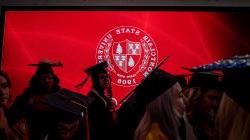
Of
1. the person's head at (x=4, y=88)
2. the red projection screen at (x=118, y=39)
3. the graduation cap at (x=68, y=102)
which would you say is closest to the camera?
the graduation cap at (x=68, y=102)

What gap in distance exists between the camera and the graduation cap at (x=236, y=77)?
2781 mm

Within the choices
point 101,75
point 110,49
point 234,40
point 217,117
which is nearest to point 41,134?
point 101,75

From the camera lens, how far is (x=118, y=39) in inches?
124

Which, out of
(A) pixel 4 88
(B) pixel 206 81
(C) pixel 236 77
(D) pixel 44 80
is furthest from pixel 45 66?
(C) pixel 236 77

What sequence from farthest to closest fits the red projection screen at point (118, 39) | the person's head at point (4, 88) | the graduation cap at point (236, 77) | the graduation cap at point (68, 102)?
the red projection screen at point (118, 39)
the person's head at point (4, 88)
the graduation cap at point (68, 102)
the graduation cap at point (236, 77)

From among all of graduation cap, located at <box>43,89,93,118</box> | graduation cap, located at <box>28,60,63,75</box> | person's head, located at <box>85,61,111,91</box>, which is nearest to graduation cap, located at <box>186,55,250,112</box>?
person's head, located at <box>85,61,111,91</box>

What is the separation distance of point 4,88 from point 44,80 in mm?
304

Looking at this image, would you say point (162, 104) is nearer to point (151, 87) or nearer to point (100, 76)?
point (151, 87)

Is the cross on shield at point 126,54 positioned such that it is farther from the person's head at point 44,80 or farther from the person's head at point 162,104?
Result: the person's head at point 44,80

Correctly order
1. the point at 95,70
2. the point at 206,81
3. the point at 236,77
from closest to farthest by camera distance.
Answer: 1. the point at 236,77
2. the point at 206,81
3. the point at 95,70

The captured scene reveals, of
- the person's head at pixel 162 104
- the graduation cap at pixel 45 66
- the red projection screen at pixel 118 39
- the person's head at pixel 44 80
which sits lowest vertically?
the person's head at pixel 162 104

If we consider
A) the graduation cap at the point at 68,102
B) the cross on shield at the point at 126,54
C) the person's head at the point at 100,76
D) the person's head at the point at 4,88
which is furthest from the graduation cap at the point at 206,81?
the person's head at the point at 4,88

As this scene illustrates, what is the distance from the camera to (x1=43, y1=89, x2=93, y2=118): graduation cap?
114 inches

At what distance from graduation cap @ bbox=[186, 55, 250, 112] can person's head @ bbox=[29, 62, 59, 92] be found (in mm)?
1070
